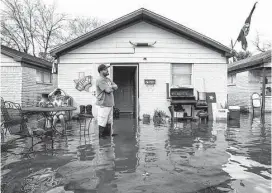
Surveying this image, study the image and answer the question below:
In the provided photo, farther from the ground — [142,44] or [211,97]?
[142,44]

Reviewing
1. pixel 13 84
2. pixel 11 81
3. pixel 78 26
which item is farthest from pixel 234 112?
pixel 78 26

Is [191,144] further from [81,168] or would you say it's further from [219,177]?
[81,168]

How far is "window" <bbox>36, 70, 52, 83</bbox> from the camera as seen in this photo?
16281 millimetres

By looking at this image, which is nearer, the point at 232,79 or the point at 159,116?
the point at 159,116

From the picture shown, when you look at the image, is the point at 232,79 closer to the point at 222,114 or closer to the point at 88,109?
the point at 222,114

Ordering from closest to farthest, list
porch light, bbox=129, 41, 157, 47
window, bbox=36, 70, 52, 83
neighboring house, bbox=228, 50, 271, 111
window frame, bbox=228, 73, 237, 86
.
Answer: porch light, bbox=129, 41, 157, 47 → neighboring house, bbox=228, 50, 271, 111 → window, bbox=36, 70, 52, 83 → window frame, bbox=228, 73, 237, 86

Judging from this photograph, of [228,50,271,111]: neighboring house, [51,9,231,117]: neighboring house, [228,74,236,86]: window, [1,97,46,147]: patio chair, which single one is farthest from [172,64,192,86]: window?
[228,74,236,86]: window

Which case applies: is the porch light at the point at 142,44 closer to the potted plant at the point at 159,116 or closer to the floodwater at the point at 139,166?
the potted plant at the point at 159,116

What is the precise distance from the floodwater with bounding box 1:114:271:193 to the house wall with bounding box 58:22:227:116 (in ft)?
17.9

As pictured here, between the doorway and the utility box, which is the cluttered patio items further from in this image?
the doorway

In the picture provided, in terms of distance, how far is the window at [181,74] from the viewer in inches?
473

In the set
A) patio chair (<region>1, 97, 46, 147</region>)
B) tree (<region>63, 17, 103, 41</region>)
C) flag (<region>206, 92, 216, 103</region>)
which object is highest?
tree (<region>63, 17, 103, 41</region>)

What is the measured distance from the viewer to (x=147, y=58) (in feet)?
38.5

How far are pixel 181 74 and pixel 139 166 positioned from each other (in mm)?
8471
